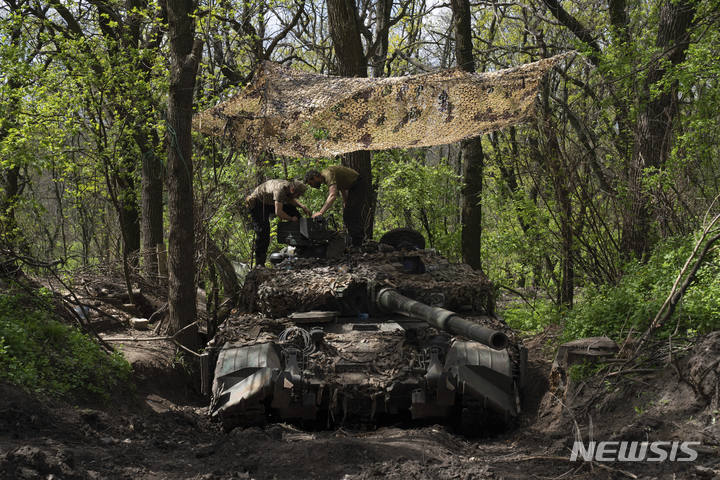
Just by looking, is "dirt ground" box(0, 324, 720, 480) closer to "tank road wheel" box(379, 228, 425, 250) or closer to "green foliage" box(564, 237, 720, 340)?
"green foliage" box(564, 237, 720, 340)

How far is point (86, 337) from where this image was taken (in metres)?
7.88

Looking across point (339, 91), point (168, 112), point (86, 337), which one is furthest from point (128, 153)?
point (86, 337)

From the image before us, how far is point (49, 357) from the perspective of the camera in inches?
268

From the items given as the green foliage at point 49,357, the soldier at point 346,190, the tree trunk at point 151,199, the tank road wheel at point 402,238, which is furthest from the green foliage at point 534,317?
the tree trunk at point 151,199

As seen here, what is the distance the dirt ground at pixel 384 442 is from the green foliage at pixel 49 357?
27cm

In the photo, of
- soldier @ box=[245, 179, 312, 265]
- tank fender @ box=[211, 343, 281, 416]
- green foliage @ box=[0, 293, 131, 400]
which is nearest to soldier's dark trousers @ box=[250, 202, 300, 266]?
soldier @ box=[245, 179, 312, 265]

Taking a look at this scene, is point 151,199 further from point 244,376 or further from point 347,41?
point 244,376

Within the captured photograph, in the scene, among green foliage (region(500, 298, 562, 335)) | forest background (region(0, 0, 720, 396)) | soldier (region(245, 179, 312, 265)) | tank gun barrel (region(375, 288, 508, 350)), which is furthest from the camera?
green foliage (region(500, 298, 562, 335))

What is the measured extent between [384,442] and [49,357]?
359cm

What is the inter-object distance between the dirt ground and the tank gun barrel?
2.82 ft

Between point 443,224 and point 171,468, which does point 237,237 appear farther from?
point 171,468

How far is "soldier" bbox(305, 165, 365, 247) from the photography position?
11.1 metres

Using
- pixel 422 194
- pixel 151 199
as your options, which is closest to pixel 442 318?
pixel 151 199

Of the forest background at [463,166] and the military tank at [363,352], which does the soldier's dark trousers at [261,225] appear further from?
the military tank at [363,352]
